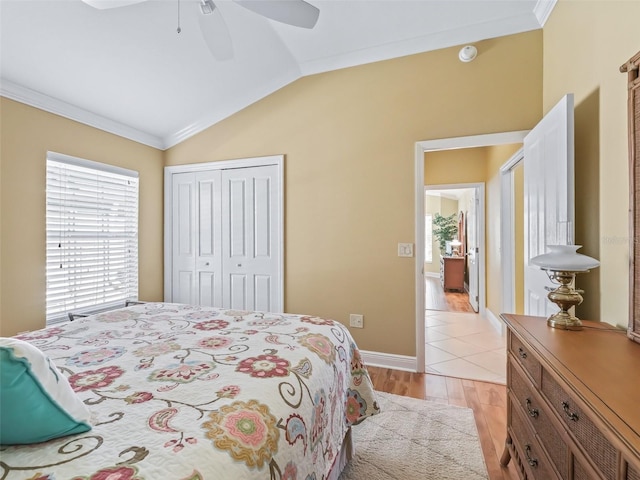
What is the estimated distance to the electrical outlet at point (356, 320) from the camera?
121 inches

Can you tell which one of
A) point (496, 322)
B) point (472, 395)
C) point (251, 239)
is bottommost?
point (472, 395)

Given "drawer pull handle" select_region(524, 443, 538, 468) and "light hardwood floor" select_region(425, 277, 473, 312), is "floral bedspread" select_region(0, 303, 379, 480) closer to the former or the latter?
"drawer pull handle" select_region(524, 443, 538, 468)

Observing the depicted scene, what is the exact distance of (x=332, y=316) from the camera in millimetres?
3182

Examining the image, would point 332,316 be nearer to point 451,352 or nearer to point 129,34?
point 451,352

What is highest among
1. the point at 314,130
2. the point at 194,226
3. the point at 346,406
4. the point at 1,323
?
the point at 314,130

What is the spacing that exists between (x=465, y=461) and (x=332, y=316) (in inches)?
66.1

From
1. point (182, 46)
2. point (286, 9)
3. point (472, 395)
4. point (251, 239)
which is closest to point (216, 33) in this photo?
point (286, 9)

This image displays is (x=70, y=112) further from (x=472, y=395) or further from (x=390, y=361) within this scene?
(x=472, y=395)

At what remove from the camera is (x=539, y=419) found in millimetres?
1206

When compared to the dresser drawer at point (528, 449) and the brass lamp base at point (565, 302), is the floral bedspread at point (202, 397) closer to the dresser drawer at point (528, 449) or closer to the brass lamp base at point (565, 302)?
the dresser drawer at point (528, 449)

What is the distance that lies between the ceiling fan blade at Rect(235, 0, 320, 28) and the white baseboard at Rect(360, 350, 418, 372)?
270 cm

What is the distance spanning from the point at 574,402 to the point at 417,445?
1.18 m

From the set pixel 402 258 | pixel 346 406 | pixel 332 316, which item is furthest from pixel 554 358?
pixel 332 316

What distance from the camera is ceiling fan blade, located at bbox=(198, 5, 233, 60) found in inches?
68.4
